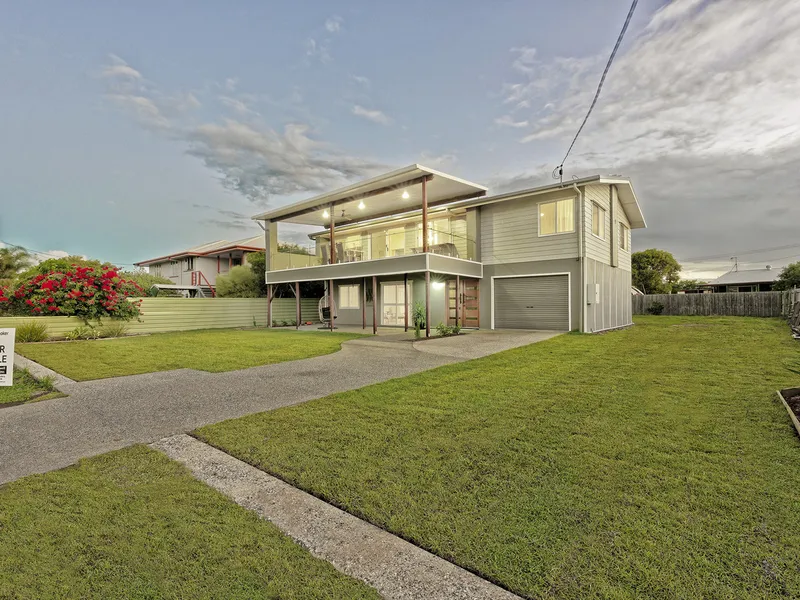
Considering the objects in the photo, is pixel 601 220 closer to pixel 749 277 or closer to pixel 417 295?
pixel 417 295

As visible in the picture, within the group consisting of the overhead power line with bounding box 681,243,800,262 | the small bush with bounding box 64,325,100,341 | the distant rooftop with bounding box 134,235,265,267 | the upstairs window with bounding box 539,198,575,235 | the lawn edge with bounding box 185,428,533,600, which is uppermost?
the overhead power line with bounding box 681,243,800,262

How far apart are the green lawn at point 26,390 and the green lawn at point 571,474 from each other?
3456mm

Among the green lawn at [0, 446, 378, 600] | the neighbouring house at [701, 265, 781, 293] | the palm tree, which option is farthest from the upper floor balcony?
the neighbouring house at [701, 265, 781, 293]

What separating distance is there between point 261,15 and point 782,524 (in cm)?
1468

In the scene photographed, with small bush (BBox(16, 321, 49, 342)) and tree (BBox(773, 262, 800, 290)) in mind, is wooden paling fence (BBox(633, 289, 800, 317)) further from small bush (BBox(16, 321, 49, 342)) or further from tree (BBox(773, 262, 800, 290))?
small bush (BBox(16, 321, 49, 342))

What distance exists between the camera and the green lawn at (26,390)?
529 centimetres

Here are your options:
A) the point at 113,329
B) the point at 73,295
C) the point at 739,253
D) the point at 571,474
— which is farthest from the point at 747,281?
the point at 73,295

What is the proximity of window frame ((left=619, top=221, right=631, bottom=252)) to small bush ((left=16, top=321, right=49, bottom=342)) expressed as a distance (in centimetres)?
2233

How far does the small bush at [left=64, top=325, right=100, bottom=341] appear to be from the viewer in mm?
12372

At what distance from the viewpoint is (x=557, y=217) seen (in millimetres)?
13953

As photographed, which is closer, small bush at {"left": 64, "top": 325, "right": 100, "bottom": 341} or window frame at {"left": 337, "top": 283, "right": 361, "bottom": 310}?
small bush at {"left": 64, "top": 325, "right": 100, "bottom": 341}

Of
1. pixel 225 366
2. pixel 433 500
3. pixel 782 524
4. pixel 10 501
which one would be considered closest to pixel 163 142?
pixel 225 366

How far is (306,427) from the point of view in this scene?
3.89m

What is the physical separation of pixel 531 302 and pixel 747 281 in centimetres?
3852
